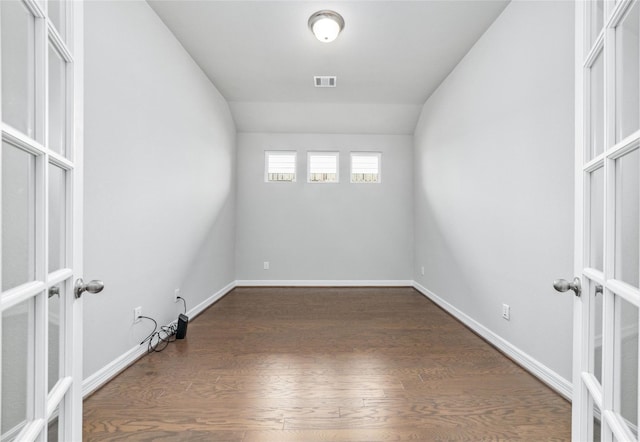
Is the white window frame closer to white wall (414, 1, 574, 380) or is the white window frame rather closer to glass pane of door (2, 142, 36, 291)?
white wall (414, 1, 574, 380)

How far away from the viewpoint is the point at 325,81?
337 cm

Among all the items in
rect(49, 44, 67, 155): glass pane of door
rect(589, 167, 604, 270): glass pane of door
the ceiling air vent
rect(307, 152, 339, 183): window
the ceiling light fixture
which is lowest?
rect(589, 167, 604, 270): glass pane of door

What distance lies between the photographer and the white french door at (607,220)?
0.69 meters

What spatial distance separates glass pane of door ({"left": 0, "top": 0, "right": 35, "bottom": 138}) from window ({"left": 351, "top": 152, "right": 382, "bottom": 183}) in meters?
4.14

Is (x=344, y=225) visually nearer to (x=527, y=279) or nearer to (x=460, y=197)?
(x=460, y=197)

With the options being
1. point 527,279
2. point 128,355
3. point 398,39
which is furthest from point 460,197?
point 128,355

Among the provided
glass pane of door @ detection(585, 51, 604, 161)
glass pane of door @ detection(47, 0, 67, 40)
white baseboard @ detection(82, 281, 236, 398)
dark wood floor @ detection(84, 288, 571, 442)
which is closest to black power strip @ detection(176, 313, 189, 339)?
dark wood floor @ detection(84, 288, 571, 442)

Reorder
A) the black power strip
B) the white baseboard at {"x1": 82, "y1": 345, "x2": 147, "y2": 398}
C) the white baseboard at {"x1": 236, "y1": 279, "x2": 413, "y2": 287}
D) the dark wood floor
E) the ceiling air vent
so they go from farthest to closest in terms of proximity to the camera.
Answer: the white baseboard at {"x1": 236, "y1": 279, "x2": 413, "y2": 287}, the ceiling air vent, the black power strip, the white baseboard at {"x1": 82, "y1": 345, "x2": 147, "y2": 398}, the dark wood floor

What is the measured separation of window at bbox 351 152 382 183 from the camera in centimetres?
462

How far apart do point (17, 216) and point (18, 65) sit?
34cm

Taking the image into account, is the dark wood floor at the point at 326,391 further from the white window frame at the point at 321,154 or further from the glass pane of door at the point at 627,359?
the white window frame at the point at 321,154

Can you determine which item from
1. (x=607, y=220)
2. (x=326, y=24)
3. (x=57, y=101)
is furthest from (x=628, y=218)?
(x=326, y=24)

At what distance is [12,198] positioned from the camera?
63cm

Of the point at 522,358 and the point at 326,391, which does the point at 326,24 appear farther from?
the point at 522,358
